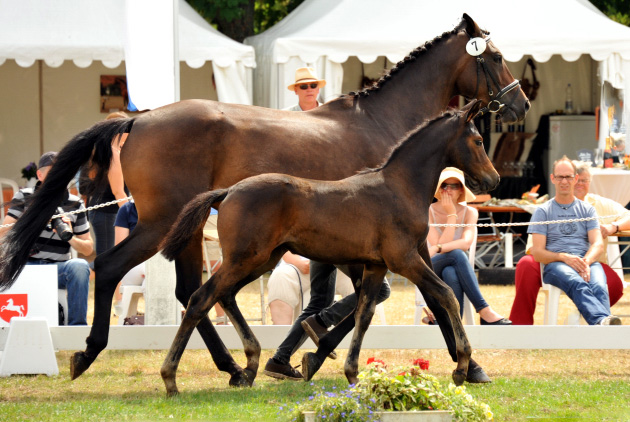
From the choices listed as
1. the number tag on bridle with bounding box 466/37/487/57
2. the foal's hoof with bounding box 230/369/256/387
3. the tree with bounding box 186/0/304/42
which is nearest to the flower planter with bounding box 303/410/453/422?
the foal's hoof with bounding box 230/369/256/387

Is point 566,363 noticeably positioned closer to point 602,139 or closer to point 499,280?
point 499,280

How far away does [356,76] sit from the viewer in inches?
598

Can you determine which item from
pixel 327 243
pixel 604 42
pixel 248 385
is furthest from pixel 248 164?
pixel 604 42

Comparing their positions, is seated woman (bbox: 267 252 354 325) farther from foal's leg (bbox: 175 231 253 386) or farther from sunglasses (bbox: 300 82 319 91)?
sunglasses (bbox: 300 82 319 91)

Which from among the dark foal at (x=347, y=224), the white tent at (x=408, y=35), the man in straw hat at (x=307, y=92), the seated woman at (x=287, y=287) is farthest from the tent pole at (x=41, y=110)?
the dark foal at (x=347, y=224)

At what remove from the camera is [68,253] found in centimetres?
737

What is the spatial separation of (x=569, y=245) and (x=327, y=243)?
2.82m

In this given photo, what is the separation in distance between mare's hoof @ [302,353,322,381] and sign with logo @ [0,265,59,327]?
1807mm

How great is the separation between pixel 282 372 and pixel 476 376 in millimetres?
1173

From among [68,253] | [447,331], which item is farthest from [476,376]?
[68,253]

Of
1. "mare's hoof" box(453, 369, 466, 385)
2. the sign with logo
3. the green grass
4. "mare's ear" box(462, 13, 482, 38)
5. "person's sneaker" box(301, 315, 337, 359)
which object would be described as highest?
"mare's ear" box(462, 13, 482, 38)

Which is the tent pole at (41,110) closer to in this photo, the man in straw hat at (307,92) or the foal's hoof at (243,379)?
the man in straw hat at (307,92)

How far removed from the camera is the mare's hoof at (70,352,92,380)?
5.66 metres

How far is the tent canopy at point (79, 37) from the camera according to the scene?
38.3 feet
